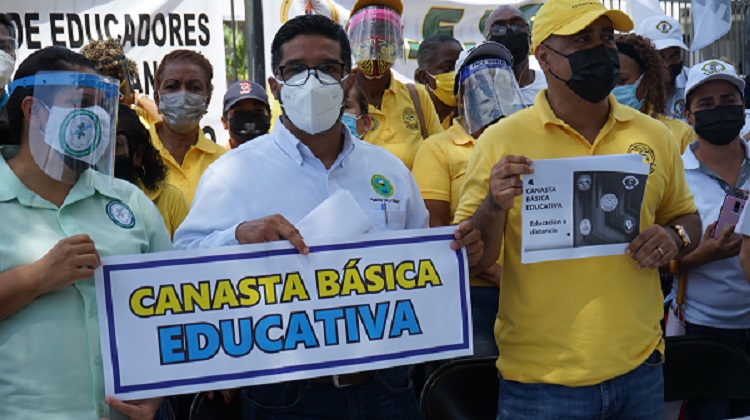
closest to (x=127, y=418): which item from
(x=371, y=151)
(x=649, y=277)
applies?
(x=371, y=151)

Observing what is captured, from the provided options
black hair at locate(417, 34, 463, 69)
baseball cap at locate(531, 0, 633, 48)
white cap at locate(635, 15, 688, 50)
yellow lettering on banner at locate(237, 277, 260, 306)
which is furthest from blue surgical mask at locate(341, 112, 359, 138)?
white cap at locate(635, 15, 688, 50)

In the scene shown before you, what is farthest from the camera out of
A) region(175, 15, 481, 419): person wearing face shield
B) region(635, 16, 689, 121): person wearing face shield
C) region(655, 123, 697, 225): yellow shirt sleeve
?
region(635, 16, 689, 121): person wearing face shield

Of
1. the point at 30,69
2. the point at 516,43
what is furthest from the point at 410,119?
the point at 30,69

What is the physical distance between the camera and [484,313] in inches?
158

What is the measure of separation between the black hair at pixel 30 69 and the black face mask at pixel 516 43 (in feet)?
12.3

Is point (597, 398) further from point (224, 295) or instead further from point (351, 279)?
point (224, 295)

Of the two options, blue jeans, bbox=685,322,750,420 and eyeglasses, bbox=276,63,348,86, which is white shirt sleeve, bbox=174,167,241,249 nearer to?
eyeglasses, bbox=276,63,348,86

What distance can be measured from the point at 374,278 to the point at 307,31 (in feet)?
2.75

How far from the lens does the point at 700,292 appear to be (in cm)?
428

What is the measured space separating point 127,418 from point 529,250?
1350mm

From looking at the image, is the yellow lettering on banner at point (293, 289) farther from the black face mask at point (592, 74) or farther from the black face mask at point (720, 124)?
the black face mask at point (720, 124)

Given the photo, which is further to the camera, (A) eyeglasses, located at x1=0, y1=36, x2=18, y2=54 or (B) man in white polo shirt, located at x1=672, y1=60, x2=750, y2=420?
(A) eyeglasses, located at x1=0, y1=36, x2=18, y2=54

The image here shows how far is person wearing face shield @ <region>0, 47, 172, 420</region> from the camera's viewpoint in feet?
8.03

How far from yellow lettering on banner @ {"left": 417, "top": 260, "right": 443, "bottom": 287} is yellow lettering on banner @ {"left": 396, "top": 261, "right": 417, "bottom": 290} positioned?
23 mm
